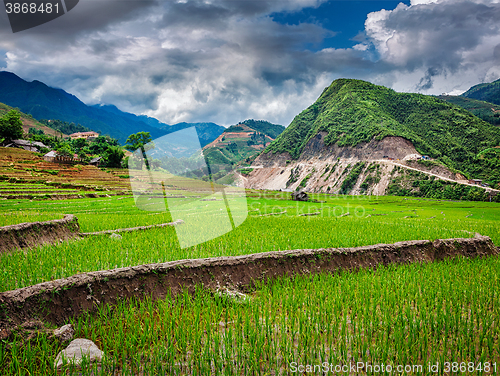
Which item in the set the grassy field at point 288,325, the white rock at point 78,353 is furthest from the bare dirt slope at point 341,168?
the white rock at point 78,353

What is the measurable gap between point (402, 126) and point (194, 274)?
4949 inches

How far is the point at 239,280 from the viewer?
4.67 metres

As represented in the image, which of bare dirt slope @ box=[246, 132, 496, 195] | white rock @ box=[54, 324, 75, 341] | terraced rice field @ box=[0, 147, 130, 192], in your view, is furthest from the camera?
bare dirt slope @ box=[246, 132, 496, 195]

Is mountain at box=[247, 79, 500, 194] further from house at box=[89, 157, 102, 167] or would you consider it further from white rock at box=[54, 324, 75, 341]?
house at box=[89, 157, 102, 167]

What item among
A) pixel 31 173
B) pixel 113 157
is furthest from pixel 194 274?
pixel 113 157

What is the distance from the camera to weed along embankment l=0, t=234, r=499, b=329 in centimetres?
304

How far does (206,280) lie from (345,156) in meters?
101

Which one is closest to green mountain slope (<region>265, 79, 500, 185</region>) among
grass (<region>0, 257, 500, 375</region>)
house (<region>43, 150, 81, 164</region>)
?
grass (<region>0, 257, 500, 375</region>)

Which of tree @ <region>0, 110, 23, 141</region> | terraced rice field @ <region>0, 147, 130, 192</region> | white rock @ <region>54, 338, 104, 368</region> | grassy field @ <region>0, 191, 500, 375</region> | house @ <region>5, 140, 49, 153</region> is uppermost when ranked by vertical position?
tree @ <region>0, 110, 23, 141</region>

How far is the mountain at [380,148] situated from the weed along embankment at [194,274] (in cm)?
5591

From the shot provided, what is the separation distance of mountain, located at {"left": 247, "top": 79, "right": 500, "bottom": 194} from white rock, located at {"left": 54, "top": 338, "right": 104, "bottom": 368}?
62656 mm

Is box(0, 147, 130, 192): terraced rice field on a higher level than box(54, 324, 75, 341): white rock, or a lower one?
higher

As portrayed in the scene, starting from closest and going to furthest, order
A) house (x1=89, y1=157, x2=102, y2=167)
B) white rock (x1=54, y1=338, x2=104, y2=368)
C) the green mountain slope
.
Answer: white rock (x1=54, y1=338, x2=104, y2=368), house (x1=89, y1=157, x2=102, y2=167), the green mountain slope

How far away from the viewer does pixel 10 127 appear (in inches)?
2117
